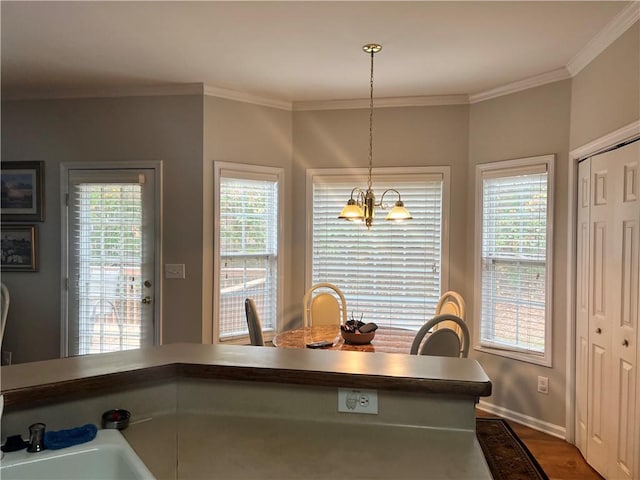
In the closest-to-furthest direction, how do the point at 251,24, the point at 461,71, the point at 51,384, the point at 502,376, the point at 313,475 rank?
the point at 313,475
the point at 51,384
the point at 251,24
the point at 461,71
the point at 502,376

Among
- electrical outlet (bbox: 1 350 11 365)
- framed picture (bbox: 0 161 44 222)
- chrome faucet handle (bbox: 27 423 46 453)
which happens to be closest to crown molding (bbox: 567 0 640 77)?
chrome faucet handle (bbox: 27 423 46 453)

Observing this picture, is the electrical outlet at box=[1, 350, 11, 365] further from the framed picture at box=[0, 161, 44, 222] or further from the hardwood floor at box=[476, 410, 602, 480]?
the hardwood floor at box=[476, 410, 602, 480]

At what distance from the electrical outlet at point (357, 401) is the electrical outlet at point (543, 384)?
2.84 meters

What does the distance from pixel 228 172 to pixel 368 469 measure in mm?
3321

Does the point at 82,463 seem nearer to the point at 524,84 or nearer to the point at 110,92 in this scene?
the point at 110,92

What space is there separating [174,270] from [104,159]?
44.2 inches

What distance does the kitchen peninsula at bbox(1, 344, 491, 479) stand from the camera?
48.0 inches

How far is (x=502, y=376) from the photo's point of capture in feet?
13.2

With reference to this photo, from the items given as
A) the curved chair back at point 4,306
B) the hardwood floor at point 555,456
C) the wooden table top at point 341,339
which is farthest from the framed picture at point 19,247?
the hardwood floor at point 555,456

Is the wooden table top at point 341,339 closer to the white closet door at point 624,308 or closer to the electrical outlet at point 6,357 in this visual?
the white closet door at point 624,308

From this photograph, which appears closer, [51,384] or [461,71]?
[51,384]

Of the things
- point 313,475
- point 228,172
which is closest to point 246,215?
point 228,172

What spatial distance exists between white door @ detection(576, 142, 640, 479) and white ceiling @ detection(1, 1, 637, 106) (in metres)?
0.88

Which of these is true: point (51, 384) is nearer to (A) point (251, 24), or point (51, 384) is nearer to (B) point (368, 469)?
(B) point (368, 469)
